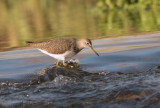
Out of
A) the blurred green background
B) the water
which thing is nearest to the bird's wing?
the water

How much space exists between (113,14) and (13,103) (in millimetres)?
16351

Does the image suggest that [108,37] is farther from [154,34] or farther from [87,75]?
[87,75]

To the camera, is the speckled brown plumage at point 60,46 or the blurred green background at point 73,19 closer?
the speckled brown plumage at point 60,46

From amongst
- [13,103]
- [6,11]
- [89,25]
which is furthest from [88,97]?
[6,11]

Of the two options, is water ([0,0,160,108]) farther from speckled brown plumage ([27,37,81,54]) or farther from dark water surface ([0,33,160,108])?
speckled brown plumage ([27,37,81,54])

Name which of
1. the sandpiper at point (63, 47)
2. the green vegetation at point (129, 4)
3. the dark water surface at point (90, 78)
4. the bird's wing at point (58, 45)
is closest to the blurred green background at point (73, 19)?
the green vegetation at point (129, 4)

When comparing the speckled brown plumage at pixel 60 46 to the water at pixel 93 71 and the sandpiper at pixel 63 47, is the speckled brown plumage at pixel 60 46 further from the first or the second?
the water at pixel 93 71

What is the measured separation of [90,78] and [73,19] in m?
13.2

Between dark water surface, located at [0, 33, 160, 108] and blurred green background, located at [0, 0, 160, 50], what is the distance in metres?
2.50

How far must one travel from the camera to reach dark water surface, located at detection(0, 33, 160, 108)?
275 inches

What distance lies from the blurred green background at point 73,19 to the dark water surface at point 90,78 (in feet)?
8.20

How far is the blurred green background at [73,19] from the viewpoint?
15.7 meters

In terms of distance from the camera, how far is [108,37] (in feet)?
46.2

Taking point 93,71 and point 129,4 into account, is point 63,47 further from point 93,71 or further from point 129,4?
point 129,4
